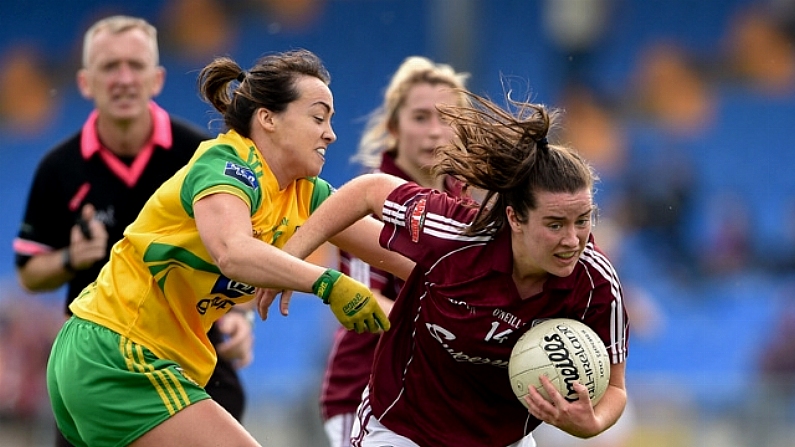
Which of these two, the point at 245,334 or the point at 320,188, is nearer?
the point at 320,188

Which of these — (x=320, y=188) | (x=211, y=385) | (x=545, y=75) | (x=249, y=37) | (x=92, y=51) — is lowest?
(x=211, y=385)

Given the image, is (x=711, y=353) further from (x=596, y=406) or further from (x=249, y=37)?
(x=596, y=406)

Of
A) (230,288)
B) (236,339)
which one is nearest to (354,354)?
(236,339)

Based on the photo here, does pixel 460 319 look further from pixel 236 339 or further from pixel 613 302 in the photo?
pixel 236 339

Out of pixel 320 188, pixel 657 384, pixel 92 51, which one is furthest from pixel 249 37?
pixel 320 188

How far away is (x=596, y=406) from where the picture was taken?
4.72m

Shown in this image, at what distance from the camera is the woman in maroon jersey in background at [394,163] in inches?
256

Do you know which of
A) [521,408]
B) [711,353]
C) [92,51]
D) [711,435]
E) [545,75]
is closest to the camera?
[521,408]

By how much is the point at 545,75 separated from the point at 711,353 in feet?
12.4

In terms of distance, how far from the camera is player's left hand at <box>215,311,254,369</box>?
21.1 ft

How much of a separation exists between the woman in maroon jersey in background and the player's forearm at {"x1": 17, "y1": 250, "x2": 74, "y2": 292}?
1.32 m

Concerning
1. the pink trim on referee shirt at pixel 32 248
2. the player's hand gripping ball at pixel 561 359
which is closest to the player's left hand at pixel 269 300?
the player's hand gripping ball at pixel 561 359

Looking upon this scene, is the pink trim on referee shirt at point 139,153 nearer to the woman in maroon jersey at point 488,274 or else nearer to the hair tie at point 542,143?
the woman in maroon jersey at point 488,274

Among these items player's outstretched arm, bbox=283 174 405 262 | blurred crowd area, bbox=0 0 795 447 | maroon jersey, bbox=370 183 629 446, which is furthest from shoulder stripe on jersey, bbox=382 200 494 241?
blurred crowd area, bbox=0 0 795 447
